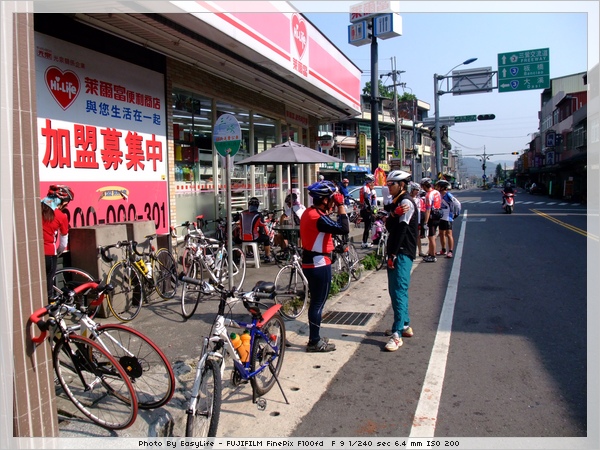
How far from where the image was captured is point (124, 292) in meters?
6.23

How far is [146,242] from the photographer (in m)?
6.96

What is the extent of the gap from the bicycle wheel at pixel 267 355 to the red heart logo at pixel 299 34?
7.63 metres

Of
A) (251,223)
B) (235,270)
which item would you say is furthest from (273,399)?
(251,223)

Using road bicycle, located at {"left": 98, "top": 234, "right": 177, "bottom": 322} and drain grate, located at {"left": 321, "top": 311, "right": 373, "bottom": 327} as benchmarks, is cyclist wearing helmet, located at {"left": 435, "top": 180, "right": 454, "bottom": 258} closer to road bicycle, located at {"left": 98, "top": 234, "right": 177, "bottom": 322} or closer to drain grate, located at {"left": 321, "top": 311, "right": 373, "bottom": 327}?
drain grate, located at {"left": 321, "top": 311, "right": 373, "bottom": 327}

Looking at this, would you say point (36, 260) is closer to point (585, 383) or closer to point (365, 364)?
point (365, 364)

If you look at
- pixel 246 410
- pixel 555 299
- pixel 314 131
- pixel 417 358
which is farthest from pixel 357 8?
pixel 246 410

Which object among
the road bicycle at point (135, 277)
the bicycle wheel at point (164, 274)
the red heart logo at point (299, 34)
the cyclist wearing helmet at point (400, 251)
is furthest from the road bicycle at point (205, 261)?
the red heart logo at point (299, 34)

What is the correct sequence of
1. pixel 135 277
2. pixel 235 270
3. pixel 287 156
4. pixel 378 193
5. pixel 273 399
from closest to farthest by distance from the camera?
pixel 273 399 → pixel 135 277 → pixel 235 270 → pixel 287 156 → pixel 378 193

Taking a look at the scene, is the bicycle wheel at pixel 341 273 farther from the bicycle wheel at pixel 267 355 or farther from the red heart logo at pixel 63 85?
the red heart logo at pixel 63 85

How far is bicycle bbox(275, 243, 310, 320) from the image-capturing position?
6.65 metres

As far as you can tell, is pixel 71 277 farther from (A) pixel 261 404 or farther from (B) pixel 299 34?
(B) pixel 299 34

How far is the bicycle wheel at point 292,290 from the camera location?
6.60m

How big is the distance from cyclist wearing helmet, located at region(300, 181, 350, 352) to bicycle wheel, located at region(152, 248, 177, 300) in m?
2.65

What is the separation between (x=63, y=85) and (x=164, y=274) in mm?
3021
